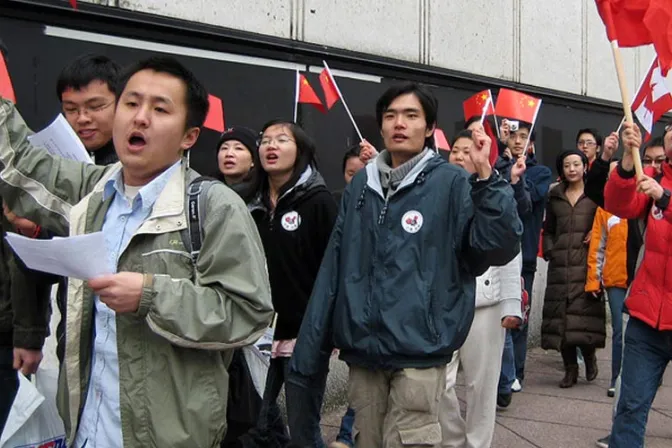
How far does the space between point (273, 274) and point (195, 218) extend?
2416mm

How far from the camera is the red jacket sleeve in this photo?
14.2 ft

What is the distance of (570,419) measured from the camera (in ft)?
20.7

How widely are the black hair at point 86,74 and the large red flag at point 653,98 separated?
3.17m

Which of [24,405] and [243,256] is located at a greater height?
[243,256]

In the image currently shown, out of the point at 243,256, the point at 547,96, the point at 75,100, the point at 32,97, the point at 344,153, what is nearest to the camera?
the point at 243,256

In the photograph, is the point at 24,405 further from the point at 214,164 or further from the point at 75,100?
the point at 214,164

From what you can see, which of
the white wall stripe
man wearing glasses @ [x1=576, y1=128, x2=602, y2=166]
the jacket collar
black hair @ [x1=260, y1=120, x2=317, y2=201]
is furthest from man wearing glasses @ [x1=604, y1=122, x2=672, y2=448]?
man wearing glasses @ [x1=576, y1=128, x2=602, y2=166]

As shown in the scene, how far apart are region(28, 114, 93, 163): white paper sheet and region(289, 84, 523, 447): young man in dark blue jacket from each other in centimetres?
129

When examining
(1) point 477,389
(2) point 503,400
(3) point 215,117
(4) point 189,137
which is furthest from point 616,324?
(4) point 189,137

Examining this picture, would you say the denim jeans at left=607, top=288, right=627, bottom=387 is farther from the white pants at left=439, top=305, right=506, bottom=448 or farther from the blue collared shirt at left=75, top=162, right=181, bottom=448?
the blue collared shirt at left=75, top=162, right=181, bottom=448

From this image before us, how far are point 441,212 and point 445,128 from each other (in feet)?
16.6

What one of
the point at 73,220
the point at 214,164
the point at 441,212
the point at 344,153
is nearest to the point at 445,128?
the point at 344,153

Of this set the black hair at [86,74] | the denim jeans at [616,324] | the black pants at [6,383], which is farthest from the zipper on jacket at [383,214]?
the denim jeans at [616,324]

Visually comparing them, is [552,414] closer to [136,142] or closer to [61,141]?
[61,141]
